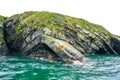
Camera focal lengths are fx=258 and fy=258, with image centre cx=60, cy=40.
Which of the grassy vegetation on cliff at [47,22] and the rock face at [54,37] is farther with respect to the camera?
the grassy vegetation on cliff at [47,22]

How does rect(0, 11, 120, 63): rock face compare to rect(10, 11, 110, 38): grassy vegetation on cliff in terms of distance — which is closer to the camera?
rect(0, 11, 120, 63): rock face

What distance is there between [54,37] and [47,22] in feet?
17.3

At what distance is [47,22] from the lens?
56500 millimetres

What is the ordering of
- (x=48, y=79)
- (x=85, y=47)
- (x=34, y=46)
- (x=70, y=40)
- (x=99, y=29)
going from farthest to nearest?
1. (x=99, y=29)
2. (x=85, y=47)
3. (x=70, y=40)
4. (x=34, y=46)
5. (x=48, y=79)

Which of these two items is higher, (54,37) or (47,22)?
(47,22)

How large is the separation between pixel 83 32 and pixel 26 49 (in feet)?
50.7

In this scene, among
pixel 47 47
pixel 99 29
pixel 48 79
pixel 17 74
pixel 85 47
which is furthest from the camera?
pixel 99 29

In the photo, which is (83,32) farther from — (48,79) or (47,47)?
(48,79)

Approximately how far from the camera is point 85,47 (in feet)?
208

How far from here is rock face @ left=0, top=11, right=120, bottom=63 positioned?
1854 inches

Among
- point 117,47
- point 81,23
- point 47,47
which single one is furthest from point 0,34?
point 117,47

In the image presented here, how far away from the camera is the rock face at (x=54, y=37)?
155 feet

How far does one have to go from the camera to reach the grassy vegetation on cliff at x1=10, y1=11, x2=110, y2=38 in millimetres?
56513

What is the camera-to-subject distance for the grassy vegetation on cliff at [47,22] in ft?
185
